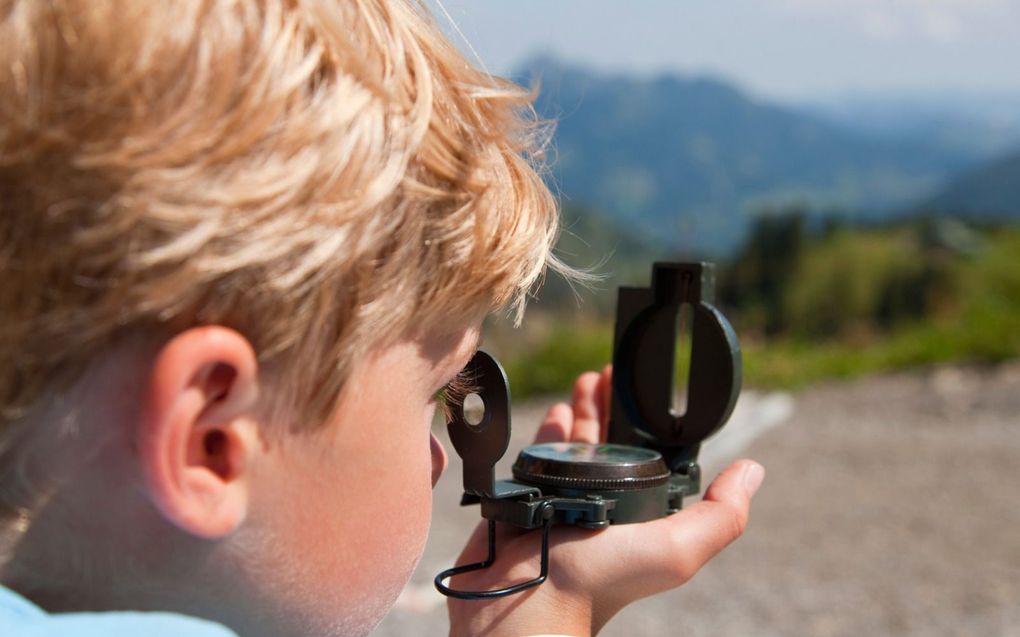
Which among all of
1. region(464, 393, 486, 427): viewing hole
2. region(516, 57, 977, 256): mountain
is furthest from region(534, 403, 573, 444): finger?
region(516, 57, 977, 256): mountain

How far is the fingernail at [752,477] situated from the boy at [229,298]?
19.4 inches

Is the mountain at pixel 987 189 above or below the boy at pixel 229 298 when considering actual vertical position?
above

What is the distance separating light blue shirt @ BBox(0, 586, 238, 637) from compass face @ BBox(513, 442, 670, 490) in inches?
18.1

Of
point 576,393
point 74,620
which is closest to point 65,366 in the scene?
point 74,620

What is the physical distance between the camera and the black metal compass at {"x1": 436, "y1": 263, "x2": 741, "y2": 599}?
1011mm

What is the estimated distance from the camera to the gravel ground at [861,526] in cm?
300

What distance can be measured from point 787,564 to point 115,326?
3149 mm

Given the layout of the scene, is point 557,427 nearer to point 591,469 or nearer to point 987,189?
point 591,469

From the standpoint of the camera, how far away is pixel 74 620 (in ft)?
2.03

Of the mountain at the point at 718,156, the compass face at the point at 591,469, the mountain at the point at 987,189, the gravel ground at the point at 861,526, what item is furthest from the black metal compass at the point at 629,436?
the mountain at the point at 718,156

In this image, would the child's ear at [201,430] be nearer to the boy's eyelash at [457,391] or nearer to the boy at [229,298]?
the boy at [229,298]

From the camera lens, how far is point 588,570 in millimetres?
1069

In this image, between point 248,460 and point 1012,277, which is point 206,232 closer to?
point 248,460

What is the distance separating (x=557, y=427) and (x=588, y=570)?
320mm
